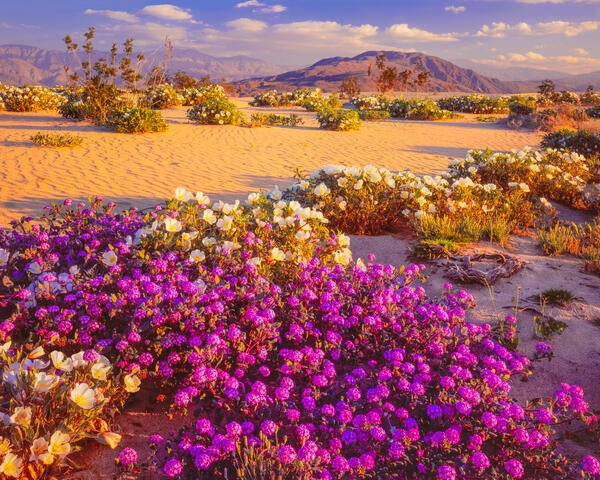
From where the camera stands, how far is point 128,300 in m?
2.97

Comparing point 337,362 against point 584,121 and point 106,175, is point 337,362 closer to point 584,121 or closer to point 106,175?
point 106,175

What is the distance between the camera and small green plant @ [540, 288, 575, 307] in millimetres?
4012

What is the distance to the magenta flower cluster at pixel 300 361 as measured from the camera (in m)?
2.24

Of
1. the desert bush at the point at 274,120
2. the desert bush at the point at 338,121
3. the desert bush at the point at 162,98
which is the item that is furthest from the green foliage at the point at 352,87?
the desert bush at the point at 338,121

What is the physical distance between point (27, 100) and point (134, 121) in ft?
24.5

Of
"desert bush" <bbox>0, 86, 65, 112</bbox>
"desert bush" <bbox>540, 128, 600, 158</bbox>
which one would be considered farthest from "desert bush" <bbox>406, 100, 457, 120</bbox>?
"desert bush" <bbox>0, 86, 65, 112</bbox>

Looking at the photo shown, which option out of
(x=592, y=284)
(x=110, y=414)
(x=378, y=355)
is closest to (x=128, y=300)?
(x=110, y=414)

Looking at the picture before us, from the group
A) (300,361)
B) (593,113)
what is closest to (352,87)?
(593,113)

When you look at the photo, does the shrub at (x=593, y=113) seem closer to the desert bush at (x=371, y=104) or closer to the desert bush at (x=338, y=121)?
the desert bush at (x=371, y=104)

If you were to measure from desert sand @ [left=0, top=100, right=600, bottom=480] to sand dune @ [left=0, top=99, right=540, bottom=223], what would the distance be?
3cm

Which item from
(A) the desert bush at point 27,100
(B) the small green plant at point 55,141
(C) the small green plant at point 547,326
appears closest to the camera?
(C) the small green plant at point 547,326

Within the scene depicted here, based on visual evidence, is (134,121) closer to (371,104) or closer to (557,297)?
(557,297)

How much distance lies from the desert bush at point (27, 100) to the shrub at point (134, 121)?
16.2ft

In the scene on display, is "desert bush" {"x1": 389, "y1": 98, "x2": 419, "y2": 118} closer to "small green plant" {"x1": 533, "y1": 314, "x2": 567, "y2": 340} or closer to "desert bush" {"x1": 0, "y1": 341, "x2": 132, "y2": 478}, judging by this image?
"small green plant" {"x1": 533, "y1": 314, "x2": 567, "y2": 340}
